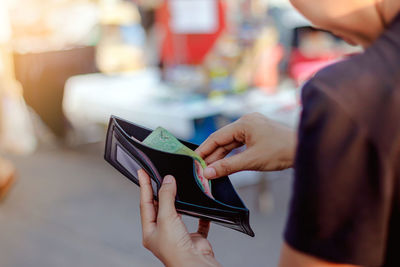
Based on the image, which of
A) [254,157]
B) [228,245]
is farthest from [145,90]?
[254,157]

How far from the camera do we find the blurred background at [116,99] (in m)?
3.28

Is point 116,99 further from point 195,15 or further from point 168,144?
point 168,144

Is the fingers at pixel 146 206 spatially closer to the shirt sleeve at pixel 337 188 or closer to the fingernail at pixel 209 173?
the fingernail at pixel 209 173

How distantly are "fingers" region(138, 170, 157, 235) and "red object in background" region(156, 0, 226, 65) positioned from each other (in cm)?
510

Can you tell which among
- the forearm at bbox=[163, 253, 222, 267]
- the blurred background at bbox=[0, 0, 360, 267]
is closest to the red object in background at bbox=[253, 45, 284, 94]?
the blurred background at bbox=[0, 0, 360, 267]

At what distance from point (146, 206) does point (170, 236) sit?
100 mm

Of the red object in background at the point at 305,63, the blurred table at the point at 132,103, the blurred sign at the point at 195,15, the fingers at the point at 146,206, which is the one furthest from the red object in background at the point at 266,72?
the fingers at the point at 146,206

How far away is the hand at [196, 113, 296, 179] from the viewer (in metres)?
1.03

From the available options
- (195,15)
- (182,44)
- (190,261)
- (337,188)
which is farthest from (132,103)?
(337,188)

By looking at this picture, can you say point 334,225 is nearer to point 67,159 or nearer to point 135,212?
point 135,212

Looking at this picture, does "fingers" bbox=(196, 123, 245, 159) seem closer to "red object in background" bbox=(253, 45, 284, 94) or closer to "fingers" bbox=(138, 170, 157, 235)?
"fingers" bbox=(138, 170, 157, 235)

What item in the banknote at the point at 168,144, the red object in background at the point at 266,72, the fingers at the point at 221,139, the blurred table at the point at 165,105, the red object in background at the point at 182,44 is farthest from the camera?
the red object in background at the point at 182,44

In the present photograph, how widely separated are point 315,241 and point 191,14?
5351mm

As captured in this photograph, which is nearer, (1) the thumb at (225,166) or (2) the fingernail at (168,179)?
(2) the fingernail at (168,179)
